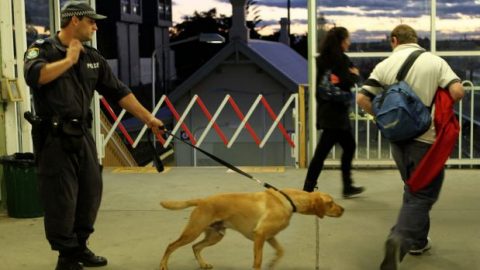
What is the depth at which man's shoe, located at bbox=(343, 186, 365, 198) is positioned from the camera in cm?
621

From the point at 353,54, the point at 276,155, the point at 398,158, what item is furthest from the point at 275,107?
the point at 398,158

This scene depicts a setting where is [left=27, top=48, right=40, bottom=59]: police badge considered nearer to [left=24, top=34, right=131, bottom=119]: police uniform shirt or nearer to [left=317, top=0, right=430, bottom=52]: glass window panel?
[left=24, top=34, right=131, bottom=119]: police uniform shirt

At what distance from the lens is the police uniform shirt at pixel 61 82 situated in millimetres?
3851

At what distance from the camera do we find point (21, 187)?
18.5 ft

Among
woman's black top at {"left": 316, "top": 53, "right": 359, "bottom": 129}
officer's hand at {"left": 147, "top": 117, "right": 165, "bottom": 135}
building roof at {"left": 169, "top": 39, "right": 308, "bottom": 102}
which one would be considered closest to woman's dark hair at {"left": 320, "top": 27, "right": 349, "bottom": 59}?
Answer: woman's black top at {"left": 316, "top": 53, "right": 359, "bottom": 129}

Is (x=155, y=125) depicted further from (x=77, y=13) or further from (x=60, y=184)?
(x=77, y=13)

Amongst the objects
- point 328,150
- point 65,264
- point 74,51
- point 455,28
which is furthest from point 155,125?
point 455,28

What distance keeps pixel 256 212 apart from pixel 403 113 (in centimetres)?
103

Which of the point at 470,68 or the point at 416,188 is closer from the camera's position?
the point at 416,188

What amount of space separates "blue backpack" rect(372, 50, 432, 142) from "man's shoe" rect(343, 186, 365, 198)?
→ 2.31 meters

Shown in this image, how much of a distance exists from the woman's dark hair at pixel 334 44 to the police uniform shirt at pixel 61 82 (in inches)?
92.6

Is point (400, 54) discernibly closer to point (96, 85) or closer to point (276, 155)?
point (96, 85)

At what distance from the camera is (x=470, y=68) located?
775cm

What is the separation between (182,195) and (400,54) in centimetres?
313
